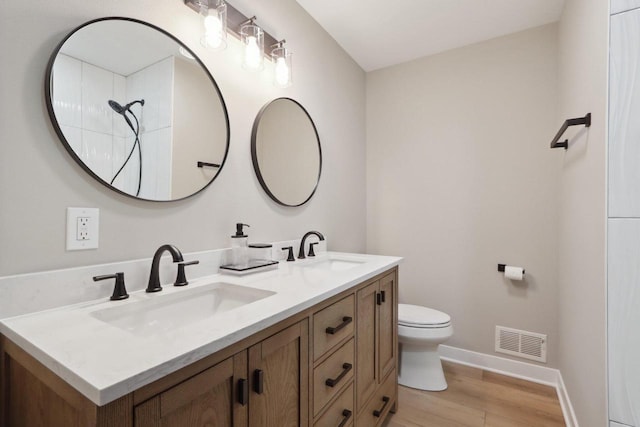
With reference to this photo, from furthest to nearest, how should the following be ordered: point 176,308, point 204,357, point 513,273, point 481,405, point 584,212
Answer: point 513,273 → point 481,405 → point 584,212 → point 176,308 → point 204,357

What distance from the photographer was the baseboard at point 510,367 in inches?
77.8

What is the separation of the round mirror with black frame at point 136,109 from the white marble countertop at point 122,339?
42 centimetres

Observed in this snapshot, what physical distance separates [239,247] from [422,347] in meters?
1.44

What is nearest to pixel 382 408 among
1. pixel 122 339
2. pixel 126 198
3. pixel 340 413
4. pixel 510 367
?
pixel 340 413

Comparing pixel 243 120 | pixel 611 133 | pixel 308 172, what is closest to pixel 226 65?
pixel 243 120

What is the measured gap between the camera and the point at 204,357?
2.06 feet

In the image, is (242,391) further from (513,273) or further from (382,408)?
(513,273)

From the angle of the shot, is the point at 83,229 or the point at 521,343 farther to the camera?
the point at 521,343

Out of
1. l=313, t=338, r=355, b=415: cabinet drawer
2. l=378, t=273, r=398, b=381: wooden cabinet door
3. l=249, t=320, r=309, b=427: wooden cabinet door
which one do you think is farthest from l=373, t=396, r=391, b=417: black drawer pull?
l=249, t=320, r=309, b=427: wooden cabinet door

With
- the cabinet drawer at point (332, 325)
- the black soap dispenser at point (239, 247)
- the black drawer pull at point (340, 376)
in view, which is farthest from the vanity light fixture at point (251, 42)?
the black drawer pull at point (340, 376)

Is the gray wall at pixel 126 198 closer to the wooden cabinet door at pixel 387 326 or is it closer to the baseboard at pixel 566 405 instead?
the wooden cabinet door at pixel 387 326

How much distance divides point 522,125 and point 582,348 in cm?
147

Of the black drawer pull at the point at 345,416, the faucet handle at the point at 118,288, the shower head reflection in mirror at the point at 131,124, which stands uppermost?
the shower head reflection in mirror at the point at 131,124

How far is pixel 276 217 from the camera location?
5.59ft
